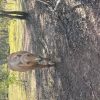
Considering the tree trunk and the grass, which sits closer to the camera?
the tree trunk

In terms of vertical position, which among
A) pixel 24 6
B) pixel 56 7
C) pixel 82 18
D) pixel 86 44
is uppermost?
pixel 24 6

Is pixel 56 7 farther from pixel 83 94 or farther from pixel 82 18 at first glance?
pixel 83 94

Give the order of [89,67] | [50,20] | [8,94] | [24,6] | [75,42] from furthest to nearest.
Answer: [8,94]
[24,6]
[50,20]
[75,42]
[89,67]

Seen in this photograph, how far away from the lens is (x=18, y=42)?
19359 mm

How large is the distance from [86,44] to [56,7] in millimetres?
2018

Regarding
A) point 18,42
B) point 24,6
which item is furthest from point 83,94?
point 18,42

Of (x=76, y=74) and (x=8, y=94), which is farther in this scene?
(x=8, y=94)

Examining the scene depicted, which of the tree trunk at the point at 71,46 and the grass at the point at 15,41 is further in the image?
the grass at the point at 15,41

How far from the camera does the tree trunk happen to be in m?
8.36

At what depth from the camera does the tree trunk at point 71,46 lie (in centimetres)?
836

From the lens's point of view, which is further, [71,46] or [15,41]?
→ [15,41]

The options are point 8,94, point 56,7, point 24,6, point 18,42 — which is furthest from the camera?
point 8,94

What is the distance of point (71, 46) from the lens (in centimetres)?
949

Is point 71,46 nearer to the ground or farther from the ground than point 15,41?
nearer to the ground
